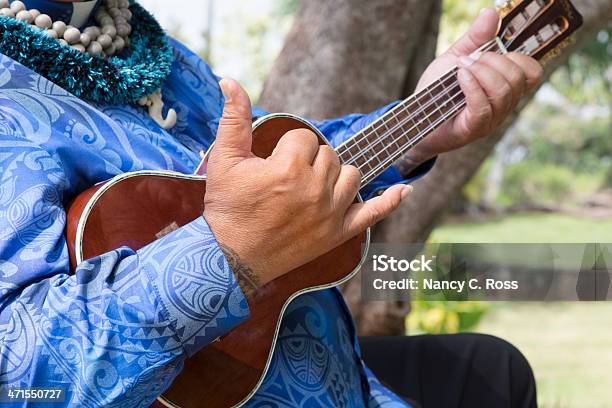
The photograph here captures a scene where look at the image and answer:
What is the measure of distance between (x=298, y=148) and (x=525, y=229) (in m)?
13.0

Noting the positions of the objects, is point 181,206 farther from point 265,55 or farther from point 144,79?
point 265,55

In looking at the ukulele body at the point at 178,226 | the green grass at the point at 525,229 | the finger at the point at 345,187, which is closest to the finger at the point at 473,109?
the ukulele body at the point at 178,226

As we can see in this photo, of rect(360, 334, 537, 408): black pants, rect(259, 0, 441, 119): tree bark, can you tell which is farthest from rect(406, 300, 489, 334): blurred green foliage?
rect(360, 334, 537, 408): black pants

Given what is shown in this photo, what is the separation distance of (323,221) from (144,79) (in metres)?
0.49

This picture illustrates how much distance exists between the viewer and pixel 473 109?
1.54 m

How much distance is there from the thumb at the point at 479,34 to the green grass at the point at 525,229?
9.72m

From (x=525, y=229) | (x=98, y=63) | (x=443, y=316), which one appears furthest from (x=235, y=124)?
(x=525, y=229)

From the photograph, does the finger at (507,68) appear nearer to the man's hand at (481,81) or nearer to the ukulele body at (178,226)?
the man's hand at (481,81)

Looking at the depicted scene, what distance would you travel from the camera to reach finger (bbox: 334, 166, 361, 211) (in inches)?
39.7

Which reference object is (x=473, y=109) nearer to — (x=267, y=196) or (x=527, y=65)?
(x=527, y=65)

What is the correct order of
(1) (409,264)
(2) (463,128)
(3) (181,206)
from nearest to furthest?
(3) (181,206), (2) (463,128), (1) (409,264)

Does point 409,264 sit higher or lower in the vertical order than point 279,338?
lower

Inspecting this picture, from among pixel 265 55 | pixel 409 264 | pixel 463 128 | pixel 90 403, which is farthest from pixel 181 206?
pixel 265 55

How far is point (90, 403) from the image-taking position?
37.1 inches
